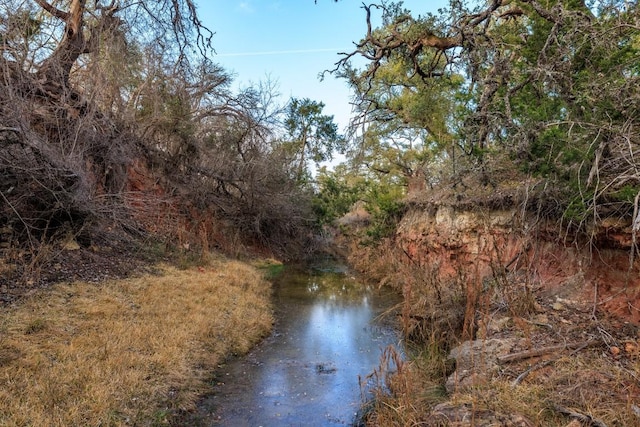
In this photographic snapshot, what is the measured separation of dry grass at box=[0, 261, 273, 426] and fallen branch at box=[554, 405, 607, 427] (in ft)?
11.1

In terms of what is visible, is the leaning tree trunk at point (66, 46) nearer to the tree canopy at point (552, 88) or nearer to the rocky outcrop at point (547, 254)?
the tree canopy at point (552, 88)

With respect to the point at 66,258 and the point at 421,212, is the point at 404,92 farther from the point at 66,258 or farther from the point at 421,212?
the point at 66,258

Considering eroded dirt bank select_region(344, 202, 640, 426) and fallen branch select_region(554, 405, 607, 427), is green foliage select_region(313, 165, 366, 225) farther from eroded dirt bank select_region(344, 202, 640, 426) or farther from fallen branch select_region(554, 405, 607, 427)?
fallen branch select_region(554, 405, 607, 427)

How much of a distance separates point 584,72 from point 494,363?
365 cm

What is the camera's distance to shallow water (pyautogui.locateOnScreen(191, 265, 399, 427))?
411 cm

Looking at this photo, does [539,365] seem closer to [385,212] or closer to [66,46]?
[385,212]

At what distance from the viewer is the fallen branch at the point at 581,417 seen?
2.54 metres

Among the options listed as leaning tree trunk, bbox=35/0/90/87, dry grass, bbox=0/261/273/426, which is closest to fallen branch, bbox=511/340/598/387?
dry grass, bbox=0/261/273/426

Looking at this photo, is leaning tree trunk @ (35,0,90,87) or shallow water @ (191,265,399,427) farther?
leaning tree trunk @ (35,0,90,87)

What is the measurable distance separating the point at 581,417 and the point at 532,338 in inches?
60.7

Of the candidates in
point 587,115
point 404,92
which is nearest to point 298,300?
point 587,115

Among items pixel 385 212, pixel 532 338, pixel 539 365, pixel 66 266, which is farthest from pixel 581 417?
pixel 385 212

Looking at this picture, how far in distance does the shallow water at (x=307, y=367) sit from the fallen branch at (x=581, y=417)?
198cm

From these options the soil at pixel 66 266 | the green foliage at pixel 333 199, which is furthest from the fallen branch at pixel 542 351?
the green foliage at pixel 333 199
